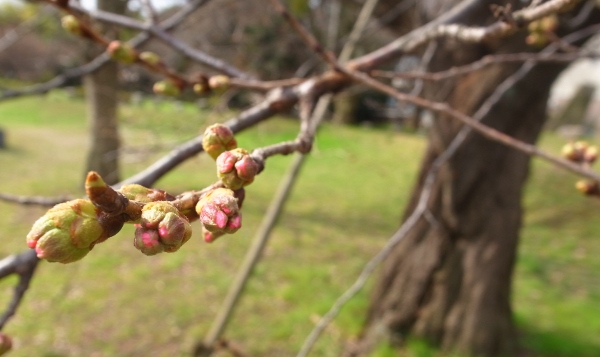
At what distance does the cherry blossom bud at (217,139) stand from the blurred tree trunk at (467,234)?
275cm

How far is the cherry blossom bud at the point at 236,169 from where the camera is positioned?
24.3 inches

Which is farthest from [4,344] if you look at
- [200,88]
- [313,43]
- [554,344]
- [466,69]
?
[554,344]

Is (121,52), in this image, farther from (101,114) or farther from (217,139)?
(101,114)

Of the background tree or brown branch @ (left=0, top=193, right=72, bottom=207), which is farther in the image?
the background tree

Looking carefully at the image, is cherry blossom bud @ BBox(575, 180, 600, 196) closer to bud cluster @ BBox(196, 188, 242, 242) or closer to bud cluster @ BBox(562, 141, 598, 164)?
bud cluster @ BBox(562, 141, 598, 164)

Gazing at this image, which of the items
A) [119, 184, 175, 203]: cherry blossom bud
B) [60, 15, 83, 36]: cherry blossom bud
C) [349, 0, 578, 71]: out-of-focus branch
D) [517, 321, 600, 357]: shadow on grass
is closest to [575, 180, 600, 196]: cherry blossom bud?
[349, 0, 578, 71]: out-of-focus branch

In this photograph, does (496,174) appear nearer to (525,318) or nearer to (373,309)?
(373,309)

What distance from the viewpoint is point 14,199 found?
4.34ft

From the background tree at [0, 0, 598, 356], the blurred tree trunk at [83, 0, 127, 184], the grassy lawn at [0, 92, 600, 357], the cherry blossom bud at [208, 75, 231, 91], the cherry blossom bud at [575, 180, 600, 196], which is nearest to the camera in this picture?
the cherry blossom bud at [575, 180, 600, 196]

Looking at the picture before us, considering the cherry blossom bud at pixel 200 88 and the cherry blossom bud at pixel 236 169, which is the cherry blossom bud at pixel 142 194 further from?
the cherry blossom bud at pixel 200 88

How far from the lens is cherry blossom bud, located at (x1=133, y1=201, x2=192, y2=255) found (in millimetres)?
550

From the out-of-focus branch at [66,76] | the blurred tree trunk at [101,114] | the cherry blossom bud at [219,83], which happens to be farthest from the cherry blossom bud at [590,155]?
the blurred tree trunk at [101,114]

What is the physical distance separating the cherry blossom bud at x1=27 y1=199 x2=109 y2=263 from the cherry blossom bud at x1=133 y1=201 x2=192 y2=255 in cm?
6

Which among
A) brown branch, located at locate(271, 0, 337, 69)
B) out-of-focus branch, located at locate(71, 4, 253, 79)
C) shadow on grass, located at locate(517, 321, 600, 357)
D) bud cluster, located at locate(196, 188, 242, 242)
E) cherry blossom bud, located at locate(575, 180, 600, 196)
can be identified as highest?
shadow on grass, located at locate(517, 321, 600, 357)
